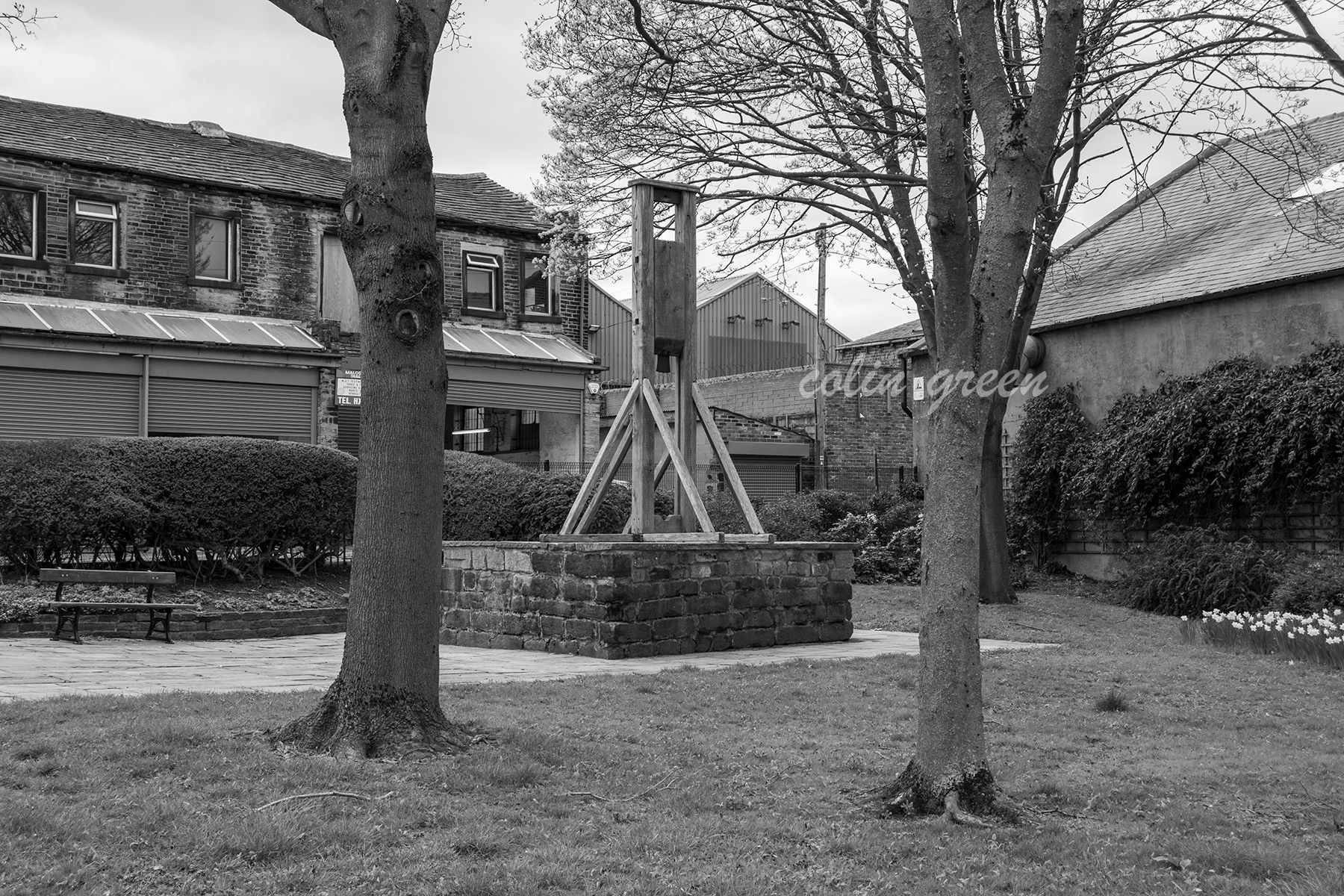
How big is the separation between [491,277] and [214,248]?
6.38 m

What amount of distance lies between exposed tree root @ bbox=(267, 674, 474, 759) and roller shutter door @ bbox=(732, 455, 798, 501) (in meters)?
23.2

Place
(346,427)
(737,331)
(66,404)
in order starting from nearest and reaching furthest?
(66,404) < (346,427) < (737,331)

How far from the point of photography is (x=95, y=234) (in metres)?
23.4

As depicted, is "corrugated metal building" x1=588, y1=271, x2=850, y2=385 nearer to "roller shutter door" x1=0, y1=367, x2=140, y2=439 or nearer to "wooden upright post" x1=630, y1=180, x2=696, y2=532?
"roller shutter door" x1=0, y1=367, x2=140, y2=439

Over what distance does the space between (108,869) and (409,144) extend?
364 cm

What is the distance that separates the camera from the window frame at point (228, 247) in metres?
24.5

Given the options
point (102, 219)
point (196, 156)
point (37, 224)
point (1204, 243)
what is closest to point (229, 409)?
point (102, 219)

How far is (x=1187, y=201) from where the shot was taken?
2281 centimetres

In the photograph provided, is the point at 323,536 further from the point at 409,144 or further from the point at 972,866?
the point at 972,866

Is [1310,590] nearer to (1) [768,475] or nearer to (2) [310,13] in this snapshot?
(2) [310,13]

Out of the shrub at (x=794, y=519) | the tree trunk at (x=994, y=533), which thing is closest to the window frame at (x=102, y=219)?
the shrub at (x=794, y=519)

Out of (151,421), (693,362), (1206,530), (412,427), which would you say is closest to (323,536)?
(693,362)

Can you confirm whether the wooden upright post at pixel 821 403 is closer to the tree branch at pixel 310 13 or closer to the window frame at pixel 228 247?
the window frame at pixel 228 247

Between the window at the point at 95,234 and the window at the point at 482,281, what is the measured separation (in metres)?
7.56
